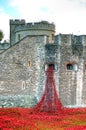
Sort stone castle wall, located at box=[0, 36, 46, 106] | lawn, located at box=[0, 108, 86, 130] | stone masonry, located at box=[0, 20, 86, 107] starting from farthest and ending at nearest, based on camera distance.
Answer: stone castle wall, located at box=[0, 36, 46, 106]
stone masonry, located at box=[0, 20, 86, 107]
lawn, located at box=[0, 108, 86, 130]

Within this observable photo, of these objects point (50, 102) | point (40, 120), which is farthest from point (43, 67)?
point (40, 120)

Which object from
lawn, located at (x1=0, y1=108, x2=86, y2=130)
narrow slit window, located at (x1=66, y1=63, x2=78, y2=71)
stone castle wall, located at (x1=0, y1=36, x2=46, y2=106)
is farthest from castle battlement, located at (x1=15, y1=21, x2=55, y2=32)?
lawn, located at (x1=0, y1=108, x2=86, y2=130)

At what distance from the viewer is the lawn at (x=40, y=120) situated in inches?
882

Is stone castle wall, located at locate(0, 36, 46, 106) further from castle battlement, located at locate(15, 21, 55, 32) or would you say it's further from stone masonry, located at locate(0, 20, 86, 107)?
castle battlement, located at locate(15, 21, 55, 32)

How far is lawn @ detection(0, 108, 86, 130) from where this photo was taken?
22.4 meters

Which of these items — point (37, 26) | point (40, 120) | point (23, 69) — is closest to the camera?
point (40, 120)

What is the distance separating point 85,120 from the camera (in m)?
26.5

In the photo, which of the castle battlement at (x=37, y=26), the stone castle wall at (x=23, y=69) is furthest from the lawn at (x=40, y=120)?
the castle battlement at (x=37, y=26)

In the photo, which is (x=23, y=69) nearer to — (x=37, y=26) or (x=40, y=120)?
(x=40, y=120)

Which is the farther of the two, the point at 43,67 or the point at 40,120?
the point at 43,67

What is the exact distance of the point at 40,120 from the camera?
86.1ft

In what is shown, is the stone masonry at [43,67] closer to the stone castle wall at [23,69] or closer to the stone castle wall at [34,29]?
the stone castle wall at [23,69]

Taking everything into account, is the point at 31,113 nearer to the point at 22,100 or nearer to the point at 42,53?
the point at 22,100

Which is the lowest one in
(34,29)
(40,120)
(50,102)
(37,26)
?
(40,120)
